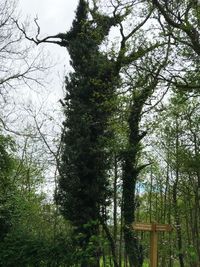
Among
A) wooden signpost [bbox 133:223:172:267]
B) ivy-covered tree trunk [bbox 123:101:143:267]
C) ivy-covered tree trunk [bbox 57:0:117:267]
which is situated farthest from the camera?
ivy-covered tree trunk [bbox 57:0:117:267]

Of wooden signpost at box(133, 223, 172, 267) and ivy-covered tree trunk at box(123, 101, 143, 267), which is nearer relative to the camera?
wooden signpost at box(133, 223, 172, 267)

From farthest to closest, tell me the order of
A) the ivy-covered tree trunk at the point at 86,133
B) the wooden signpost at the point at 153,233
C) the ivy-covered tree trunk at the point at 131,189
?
the ivy-covered tree trunk at the point at 86,133, the ivy-covered tree trunk at the point at 131,189, the wooden signpost at the point at 153,233

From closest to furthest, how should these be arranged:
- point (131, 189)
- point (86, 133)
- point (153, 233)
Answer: point (153, 233) → point (131, 189) → point (86, 133)

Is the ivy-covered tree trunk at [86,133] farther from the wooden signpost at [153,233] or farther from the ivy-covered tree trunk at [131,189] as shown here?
the wooden signpost at [153,233]

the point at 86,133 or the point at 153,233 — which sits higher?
the point at 86,133

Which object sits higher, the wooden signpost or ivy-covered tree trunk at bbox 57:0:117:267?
ivy-covered tree trunk at bbox 57:0:117:267

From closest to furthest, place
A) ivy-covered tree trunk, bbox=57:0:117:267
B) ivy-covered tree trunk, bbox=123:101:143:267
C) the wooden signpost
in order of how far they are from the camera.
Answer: the wooden signpost, ivy-covered tree trunk, bbox=123:101:143:267, ivy-covered tree trunk, bbox=57:0:117:267

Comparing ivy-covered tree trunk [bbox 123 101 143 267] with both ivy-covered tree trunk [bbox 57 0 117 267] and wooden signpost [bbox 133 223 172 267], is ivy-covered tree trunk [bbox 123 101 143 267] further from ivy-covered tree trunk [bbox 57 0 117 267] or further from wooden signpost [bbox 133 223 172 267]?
wooden signpost [bbox 133 223 172 267]

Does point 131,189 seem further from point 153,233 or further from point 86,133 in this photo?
point 153,233

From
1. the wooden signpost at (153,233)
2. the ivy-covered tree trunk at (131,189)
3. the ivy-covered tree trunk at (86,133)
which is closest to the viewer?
the wooden signpost at (153,233)

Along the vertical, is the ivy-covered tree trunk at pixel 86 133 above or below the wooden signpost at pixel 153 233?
above

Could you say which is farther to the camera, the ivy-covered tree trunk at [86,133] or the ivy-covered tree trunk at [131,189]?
the ivy-covered tree trunk at [86,133]

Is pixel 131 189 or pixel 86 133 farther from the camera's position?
pixel 86 133

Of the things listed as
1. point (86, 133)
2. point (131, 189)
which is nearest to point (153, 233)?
point (131, 189)
